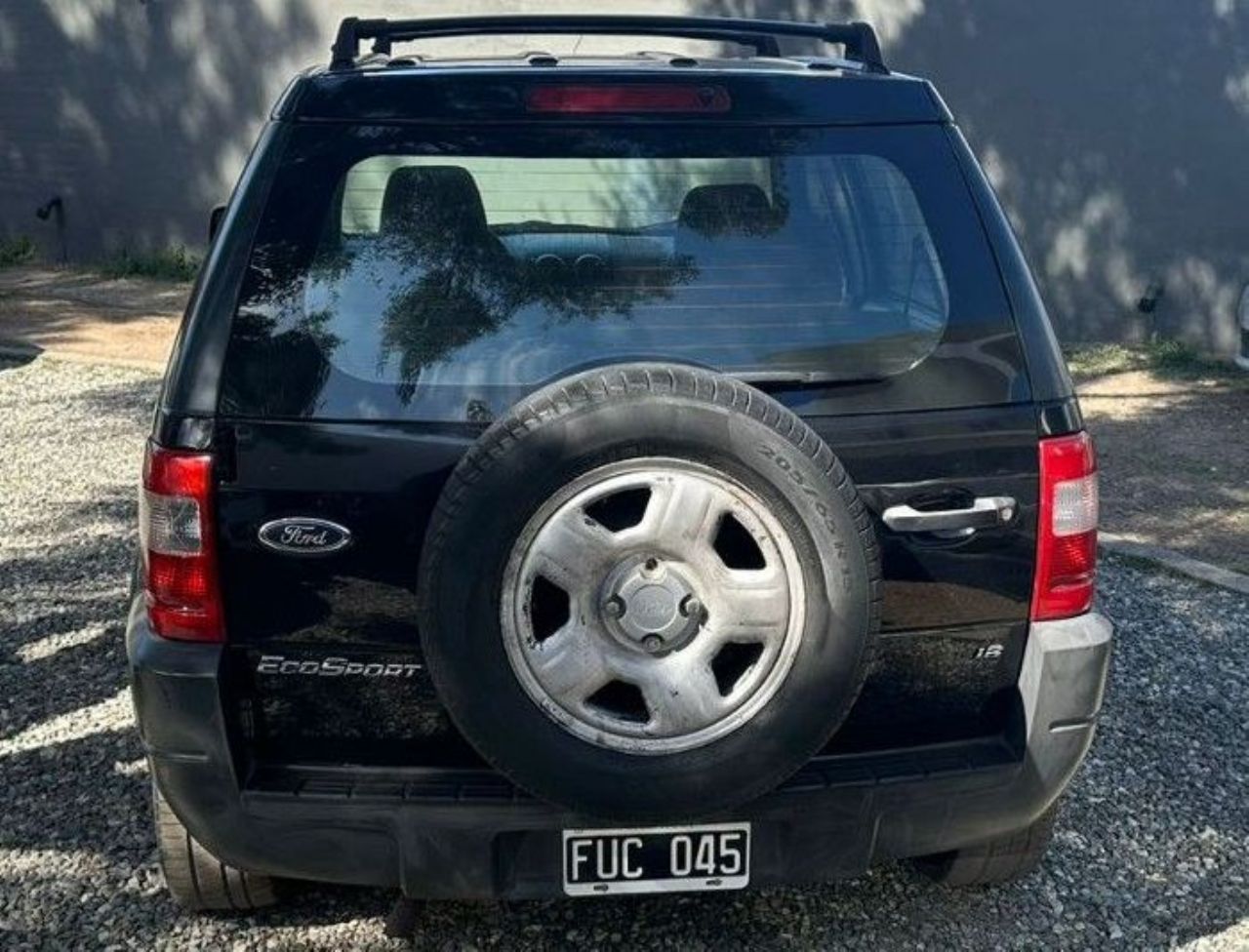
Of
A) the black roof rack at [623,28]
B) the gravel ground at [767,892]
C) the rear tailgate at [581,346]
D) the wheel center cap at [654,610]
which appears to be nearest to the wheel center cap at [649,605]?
the wheel center cap at [654,610]

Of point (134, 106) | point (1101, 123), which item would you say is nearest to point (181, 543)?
point (1101, 123)

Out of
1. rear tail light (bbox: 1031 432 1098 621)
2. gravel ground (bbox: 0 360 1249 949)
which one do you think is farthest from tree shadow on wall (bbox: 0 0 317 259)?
rear tail light (bbox: 1031 432 1098 621)

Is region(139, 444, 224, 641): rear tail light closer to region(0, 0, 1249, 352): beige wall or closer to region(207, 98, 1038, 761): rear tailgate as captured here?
region(207, 98, 1038, 761): rear tailgate

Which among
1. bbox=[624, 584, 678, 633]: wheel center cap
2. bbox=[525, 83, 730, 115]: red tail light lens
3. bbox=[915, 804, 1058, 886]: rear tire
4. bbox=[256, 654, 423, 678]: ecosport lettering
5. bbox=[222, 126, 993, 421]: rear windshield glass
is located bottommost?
bbox=[915, 804, 1058, 886]: rear tire

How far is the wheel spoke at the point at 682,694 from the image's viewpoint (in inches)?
104

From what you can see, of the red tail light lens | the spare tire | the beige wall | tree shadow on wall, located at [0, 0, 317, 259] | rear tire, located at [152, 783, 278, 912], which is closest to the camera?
the spare tire

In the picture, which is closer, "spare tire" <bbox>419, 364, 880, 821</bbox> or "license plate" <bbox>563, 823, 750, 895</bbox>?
"spare tire" <bbox>419, 364, 880, 821</bbox>

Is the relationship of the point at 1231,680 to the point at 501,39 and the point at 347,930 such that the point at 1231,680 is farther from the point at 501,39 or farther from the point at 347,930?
the point at 501,39

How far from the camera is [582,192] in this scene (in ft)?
9.53

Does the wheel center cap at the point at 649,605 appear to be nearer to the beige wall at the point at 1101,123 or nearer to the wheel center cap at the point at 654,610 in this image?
the wheel center cap at the point at 654,610

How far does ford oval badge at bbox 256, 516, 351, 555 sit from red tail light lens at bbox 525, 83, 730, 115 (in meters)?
0.86

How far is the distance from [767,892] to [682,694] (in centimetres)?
106

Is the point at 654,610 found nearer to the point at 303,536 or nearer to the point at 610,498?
the point at 610,498

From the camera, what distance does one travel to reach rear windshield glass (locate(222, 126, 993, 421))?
108 inches
